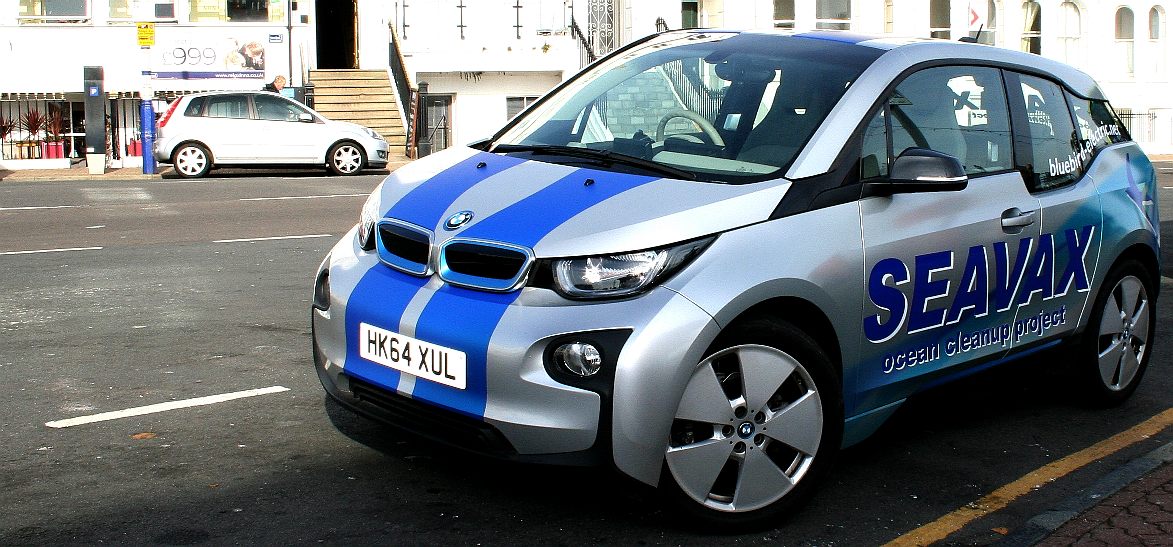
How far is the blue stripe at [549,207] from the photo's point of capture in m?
4.18

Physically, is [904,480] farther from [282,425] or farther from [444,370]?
[282,425]

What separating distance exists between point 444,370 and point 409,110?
1106 inches

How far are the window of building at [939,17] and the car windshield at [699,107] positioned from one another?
34.8 metres

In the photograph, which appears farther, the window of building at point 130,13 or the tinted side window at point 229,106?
the window of building at point 130,13

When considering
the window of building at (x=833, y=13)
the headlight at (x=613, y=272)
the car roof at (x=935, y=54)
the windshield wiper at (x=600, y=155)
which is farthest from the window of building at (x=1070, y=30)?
the headlight at (x=613, y=272)

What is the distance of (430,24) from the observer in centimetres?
3434

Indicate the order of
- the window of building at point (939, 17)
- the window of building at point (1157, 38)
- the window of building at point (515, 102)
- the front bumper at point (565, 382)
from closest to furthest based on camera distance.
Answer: the front bumper at point (565, 382) < the window of building at point (515, 102) < the window of building at point (939, 17) < the window of building at point (1157, 38)

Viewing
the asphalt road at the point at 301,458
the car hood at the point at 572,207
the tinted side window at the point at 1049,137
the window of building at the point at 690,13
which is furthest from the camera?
the window of building at the point at 690,13

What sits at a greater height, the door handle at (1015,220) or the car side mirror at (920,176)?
the car side mirror at (920,176)

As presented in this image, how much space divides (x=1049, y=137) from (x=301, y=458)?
337cm

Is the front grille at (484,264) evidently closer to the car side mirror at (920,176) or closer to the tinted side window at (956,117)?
the car side mirror at (920,176)

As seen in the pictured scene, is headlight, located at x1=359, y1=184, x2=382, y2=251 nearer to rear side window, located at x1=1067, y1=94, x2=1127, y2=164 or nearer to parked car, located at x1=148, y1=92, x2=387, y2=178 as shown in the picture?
rear side window, located at x1=1067, y1=94, x2=1127, y2=164

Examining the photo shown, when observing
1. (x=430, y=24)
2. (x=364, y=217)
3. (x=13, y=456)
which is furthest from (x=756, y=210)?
(x=430, y=24)

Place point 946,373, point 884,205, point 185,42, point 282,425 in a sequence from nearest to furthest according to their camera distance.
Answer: point 884,205
point 946,373
point 282,425
point 185,42
